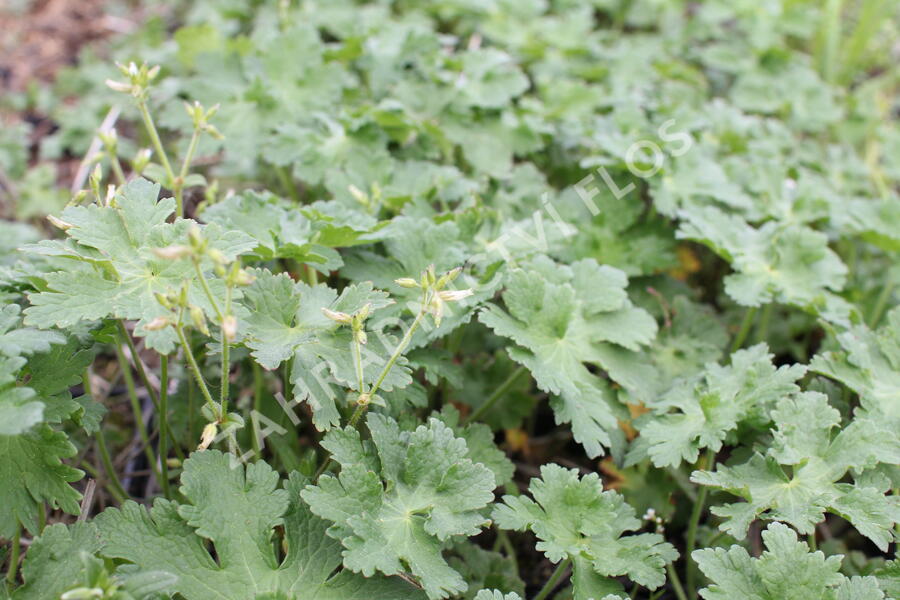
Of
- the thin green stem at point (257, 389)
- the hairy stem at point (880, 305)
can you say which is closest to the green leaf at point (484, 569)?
the thin green stem at point (257, 389)

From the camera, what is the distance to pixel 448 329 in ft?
7.04

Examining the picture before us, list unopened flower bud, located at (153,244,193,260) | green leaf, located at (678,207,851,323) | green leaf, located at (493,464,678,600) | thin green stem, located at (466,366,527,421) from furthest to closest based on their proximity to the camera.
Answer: green leaf, located at (678,207,851,323) < thin green stem, located at (466,366,527,421) < green leaf, located at (493,464,678,600) < unopened flower bud, located at (153,244,193,260)

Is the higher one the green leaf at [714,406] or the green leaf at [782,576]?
the green leaf at [714,406]

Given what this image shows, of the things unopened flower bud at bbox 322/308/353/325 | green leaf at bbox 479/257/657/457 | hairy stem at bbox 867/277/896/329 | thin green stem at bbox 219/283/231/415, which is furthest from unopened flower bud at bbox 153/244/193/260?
hairy stem at bbox 867/277/896/329

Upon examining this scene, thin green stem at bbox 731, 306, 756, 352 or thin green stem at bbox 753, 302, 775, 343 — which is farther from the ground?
thin green stem at bbox 731, 306, 756, 352

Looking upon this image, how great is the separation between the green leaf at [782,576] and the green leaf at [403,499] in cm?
62

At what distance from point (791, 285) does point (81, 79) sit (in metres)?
3.93

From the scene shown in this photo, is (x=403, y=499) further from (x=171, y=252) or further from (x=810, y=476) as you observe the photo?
(x=810, y=476)

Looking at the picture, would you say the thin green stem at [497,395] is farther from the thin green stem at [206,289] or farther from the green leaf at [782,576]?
the thin green stem at [206,289]

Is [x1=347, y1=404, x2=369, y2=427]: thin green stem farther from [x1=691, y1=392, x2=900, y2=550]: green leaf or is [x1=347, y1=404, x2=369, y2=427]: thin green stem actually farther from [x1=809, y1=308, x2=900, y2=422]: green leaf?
[x1=809, y1=308, x2=900, y2=422]: green leaf

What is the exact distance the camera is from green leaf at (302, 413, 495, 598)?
175 cm

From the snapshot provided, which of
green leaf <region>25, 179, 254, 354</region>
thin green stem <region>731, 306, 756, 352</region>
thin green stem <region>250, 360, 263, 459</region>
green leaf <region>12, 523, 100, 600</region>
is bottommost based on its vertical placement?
thin green stem <region>731, 306, 756, 352</region>

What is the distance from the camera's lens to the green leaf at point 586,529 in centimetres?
188

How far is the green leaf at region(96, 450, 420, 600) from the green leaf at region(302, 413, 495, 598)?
11 centimetres
